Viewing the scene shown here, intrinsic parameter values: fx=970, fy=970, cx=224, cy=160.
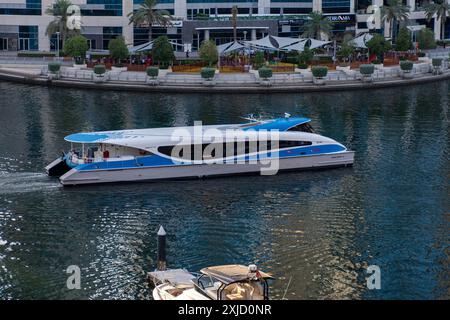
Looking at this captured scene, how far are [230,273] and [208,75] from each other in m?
69.6

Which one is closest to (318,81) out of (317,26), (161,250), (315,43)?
(315,43)

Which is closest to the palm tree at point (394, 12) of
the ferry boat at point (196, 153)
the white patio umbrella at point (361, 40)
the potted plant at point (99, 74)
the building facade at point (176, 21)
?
the building facade at point (176, 21)

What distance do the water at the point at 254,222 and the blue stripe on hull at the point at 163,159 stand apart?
140 cm

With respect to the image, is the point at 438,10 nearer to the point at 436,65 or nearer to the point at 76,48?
the point at 436,65

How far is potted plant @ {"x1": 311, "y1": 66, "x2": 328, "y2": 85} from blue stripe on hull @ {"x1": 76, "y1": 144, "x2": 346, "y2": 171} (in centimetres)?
4244

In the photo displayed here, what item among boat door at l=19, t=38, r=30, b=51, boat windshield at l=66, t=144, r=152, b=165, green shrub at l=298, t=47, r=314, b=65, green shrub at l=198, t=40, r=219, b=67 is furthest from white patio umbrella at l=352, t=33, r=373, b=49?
boat windshield at l=66, t=144, r=152, b=165

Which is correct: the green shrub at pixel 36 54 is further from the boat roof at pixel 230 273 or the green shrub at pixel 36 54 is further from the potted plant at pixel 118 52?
the boat roof at pixel 230 273

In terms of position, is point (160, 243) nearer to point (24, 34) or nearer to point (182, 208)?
point (182, 208)

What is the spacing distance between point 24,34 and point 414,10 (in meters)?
61.2

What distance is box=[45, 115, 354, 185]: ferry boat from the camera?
64.8 metres

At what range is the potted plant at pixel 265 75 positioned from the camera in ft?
362

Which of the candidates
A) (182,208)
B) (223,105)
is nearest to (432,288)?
(182,208)

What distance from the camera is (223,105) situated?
328 ft

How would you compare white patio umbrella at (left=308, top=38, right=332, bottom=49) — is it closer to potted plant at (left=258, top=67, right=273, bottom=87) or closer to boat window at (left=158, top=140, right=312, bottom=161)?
potted plant at (left=258, top=67, right=273, bottom=87)
